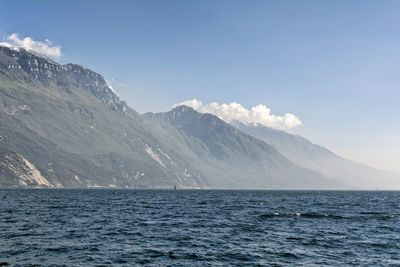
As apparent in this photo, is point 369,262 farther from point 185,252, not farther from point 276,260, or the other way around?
point 185,252

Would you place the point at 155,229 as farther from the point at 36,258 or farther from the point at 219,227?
the point at 36,258

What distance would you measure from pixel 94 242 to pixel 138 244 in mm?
5297

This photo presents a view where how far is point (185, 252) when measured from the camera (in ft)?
124

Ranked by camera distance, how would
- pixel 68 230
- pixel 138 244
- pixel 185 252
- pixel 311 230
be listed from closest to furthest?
pixel 185 252
pixel 138 244
pixel 68 230
pixel 311 230

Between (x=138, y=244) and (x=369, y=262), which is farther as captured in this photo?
(x=138, y=244)

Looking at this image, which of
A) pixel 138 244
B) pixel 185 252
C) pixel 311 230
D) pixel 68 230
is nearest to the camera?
pixel 185 252

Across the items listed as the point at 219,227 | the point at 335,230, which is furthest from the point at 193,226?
the point at 335,230

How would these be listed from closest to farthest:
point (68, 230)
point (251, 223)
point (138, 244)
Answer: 1. point (138, 244)
2. point (68, 230)
3. point (251, 223)

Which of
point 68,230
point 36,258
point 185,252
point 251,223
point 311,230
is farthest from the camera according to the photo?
point 251,223

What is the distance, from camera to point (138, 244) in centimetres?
4141

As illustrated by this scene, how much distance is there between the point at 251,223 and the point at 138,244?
1056 inches

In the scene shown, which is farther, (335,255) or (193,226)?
(193,226)

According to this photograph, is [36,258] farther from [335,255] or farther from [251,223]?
[251,223]

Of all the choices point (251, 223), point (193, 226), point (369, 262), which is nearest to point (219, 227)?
point (193, 226)
